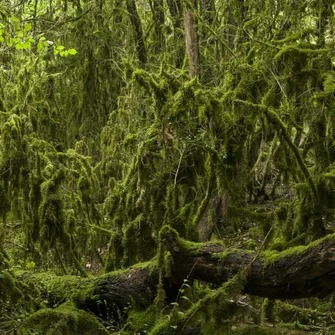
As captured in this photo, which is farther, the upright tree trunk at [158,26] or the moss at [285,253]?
the upright tree trunk at [158,26]

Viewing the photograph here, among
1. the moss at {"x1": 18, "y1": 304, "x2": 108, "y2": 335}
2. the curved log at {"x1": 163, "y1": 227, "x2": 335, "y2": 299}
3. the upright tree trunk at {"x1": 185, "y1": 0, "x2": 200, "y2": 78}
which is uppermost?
the upright tree trunk at {"x1": 185, "y1": 0, "x2": 200, "y2": 78}

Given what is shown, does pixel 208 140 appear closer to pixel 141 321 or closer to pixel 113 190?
pixel 113 190

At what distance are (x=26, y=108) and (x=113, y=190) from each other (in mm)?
1759

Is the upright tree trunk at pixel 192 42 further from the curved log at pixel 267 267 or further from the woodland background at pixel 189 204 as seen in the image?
the curved log at pixel 267 267

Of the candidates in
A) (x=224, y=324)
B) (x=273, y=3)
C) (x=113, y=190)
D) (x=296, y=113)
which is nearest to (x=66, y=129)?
(x=113, y=190)

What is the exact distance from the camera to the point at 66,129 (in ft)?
33.6

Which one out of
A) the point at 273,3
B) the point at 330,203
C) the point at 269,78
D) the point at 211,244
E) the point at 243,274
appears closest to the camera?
the point at 243,274

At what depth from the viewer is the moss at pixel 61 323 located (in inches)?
203

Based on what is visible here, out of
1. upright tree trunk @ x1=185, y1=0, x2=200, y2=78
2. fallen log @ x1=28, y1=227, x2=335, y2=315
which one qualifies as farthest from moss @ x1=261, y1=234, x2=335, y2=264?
upright tree trunk @ x1=185, y1=0, x2=200, y2=78

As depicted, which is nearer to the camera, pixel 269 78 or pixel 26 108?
pixel 269 78

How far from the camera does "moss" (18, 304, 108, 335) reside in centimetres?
515

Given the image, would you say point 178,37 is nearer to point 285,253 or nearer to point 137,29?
point 137,29

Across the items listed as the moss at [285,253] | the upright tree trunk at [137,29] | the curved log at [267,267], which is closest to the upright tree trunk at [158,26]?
the upright tree trunk at [137,29]

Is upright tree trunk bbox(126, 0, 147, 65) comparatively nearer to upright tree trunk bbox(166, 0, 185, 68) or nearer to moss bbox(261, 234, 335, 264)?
upright tree trunk bbox(166, 0, 185, 68)
